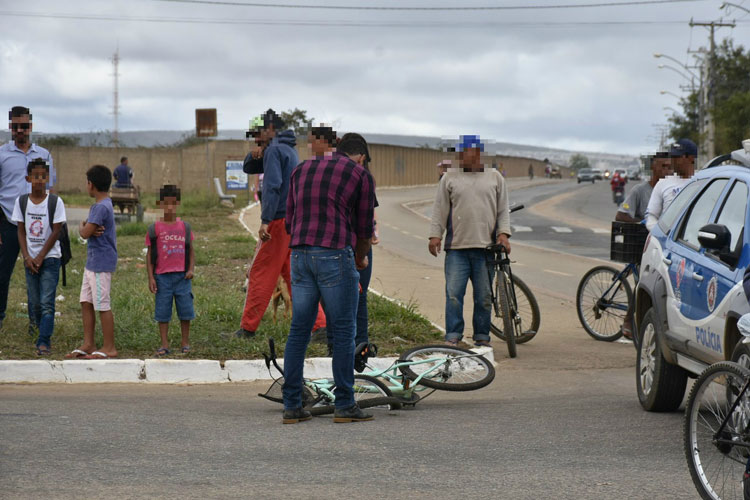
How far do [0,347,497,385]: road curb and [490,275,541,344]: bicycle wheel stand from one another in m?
2.41

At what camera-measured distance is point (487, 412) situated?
7.21 metres

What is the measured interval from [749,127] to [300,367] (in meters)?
52.6

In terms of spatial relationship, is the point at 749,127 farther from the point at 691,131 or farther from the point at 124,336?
the point at 124,336

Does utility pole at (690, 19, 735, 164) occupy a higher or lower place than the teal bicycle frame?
higher

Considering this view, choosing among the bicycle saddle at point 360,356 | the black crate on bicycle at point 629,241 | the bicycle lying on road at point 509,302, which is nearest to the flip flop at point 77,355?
the bicycle saddle at point 360,356

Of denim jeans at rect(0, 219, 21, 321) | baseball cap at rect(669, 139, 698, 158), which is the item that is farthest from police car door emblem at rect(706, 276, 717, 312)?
denim jeans at rect(0, 219, 21, 321)

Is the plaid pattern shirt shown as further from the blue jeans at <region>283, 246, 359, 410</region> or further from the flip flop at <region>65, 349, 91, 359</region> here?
the flip flop at <region>65, 349, 91, 359</region>

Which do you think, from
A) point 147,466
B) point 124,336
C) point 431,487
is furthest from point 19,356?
point 431,487

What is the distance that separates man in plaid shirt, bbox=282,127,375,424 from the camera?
21.6 ft

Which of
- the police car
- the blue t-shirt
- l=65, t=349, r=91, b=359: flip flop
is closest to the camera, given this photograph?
the police car

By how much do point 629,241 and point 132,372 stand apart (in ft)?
15.8

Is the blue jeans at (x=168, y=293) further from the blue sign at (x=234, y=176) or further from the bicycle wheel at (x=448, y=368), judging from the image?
the blue sign at (x=234, y=176)

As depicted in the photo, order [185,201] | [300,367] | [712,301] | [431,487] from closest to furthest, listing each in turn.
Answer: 1. [431,487]
2. [712,301]
3. [300,367]
4. [185,201]

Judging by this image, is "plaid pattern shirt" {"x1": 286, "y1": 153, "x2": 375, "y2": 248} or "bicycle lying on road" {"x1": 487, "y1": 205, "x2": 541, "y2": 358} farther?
"bicycle lying on road" {"x1": 487, "y1": 205, "x2": 541, "y2": 358}
